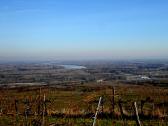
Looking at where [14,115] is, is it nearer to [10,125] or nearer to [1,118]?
[1,118]

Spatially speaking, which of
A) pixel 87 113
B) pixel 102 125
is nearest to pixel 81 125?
pixel 102 125

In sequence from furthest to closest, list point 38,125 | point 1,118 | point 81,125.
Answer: point 1,118, point 81,125, point 38,125

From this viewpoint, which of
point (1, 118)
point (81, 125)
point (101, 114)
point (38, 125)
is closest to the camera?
point (38, 125)

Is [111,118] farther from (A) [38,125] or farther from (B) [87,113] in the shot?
(A) [38,125]

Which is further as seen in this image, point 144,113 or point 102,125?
point 144,113

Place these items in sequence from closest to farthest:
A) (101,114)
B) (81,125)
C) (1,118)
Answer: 1. (81,125)
2. (1,118)
3. (101,114)

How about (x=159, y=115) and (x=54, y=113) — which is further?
(x=54, y=113)

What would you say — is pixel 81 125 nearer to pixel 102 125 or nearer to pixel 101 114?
pixel 102 125

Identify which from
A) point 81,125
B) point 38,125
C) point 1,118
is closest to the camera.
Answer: point 38,125

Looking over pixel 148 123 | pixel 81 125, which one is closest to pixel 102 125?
pixel 81 125
